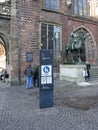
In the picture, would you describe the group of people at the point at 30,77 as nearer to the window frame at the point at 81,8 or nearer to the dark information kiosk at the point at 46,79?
the dark information kiosk at the point at 46,79

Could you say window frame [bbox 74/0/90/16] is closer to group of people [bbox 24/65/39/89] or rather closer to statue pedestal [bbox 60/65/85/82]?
statue pedestal [bbox 60/65/85/82]

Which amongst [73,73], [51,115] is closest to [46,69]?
[51,115]

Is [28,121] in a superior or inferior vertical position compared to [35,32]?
inferior

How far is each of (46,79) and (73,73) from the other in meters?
11.1

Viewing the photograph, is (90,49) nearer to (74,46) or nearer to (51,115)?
(74,46)

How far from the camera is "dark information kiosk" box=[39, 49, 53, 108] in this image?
11298mm

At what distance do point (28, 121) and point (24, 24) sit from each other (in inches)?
546

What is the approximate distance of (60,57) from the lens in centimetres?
2530

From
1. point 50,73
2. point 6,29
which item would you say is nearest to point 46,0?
point 6,29

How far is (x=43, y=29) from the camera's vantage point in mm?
23922

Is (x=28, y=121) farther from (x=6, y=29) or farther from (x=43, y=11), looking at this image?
(x=43, y=11)

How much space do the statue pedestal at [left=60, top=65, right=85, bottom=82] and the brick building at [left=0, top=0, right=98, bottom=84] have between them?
1.28 metres

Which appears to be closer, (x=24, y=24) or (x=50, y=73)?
(x=50, y=73)

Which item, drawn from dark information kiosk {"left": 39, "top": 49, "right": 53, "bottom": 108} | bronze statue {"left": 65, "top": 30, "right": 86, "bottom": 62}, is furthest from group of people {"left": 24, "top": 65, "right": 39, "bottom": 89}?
dark information kiosk {"left": 39, "top": 49, "right": 53, "bottom": 108}
